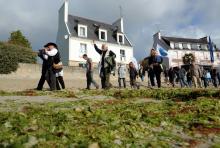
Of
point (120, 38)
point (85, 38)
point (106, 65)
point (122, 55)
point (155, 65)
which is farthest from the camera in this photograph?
point (120, 38)

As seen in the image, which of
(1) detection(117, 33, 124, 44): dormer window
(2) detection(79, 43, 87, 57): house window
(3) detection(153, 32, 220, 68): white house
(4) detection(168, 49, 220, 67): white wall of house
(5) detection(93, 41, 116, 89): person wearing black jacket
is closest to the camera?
(5) detection(93, 41, 116, 89): person wearing black jacket

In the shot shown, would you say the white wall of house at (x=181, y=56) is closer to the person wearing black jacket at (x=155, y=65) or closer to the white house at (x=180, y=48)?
the white house at (x=180, y=48)

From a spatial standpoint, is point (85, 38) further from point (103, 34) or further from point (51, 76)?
point (51, 76)

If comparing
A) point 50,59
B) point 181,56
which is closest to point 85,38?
point 181,56

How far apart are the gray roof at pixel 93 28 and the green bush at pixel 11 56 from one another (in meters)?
15.1

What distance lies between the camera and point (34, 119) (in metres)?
4.26

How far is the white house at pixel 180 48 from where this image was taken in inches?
2924

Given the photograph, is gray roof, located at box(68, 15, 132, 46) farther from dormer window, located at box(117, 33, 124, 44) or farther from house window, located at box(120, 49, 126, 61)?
house window, located at box(120, 49, 126, 61)

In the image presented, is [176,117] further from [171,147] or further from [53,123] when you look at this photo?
Result: [53,123]

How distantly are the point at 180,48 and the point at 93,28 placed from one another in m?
25.9

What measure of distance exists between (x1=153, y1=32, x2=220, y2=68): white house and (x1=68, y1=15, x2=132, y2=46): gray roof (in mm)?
16931

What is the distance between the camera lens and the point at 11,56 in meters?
34.8

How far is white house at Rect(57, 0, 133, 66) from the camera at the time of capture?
2089 inches

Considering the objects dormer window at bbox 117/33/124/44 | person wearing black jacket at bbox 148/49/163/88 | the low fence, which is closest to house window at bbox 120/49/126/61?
dormer window at bbox 117/33/124/44
